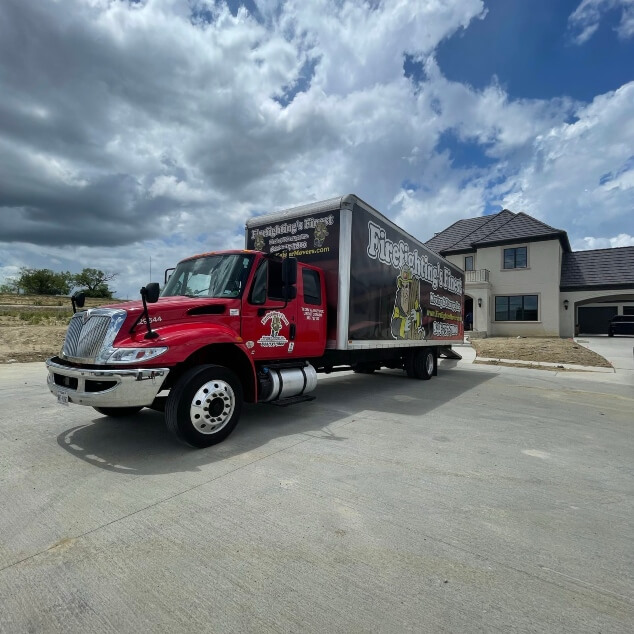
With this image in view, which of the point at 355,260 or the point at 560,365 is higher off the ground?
the point at 355,260

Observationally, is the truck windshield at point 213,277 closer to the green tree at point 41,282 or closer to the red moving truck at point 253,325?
the red moving truck at point 253,325

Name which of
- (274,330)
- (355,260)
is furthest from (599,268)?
(274,330)

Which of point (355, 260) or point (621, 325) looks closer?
point (355, 260)

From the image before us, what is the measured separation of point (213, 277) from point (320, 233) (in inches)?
84.3

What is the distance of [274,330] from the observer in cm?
554

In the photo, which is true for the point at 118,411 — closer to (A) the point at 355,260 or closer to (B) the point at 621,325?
(A) the point at 355,260

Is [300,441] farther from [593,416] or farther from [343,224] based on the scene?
[593,416]

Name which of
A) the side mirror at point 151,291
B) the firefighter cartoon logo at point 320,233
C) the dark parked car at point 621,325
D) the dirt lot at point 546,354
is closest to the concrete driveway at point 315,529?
the side mirror at point 151,291

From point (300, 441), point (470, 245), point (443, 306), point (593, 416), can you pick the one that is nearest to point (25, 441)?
point (300, 441)

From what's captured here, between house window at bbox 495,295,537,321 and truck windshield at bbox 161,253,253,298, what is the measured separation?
85.4ft

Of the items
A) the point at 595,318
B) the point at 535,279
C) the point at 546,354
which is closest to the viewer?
the point at 546,354

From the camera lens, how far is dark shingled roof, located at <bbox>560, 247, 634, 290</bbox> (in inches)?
1020

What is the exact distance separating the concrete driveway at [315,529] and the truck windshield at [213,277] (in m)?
1.84

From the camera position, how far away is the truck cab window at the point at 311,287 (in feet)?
20.2
